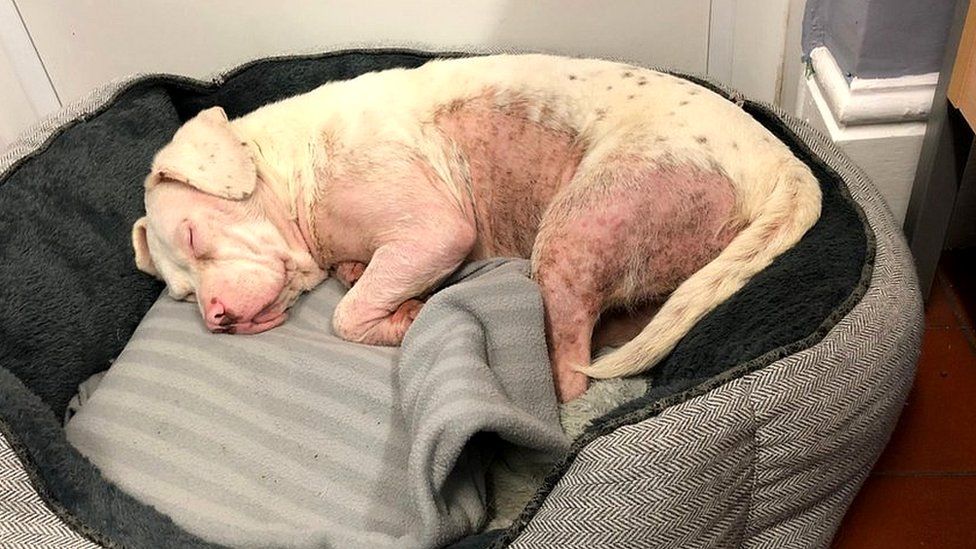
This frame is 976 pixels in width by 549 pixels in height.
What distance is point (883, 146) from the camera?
1.74 m

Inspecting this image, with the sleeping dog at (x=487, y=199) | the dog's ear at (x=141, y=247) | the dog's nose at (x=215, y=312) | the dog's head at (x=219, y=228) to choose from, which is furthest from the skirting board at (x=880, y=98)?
the dog's ear at (x=141, y=247)

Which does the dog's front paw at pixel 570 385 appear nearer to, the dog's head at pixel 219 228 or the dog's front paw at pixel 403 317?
the dog's front paw at pixel 403 317

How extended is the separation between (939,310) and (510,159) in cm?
99

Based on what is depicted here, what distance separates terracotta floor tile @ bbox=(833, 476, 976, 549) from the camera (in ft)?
4.72

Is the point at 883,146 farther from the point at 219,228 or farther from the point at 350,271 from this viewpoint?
the point at 219,228

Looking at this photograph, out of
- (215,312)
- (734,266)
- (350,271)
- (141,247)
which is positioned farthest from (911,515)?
(141,247)

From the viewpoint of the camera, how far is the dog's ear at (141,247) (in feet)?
5.71

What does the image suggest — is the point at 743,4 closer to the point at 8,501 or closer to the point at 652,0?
the point at 652,0

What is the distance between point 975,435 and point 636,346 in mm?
706

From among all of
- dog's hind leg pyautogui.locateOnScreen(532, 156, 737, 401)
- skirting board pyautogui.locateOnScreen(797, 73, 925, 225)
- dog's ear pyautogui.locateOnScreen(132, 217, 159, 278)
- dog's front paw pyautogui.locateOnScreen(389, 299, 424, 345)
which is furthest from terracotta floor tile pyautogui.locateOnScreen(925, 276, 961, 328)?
dog's ear pyautogui.locateOnScreen(132, 217, 159, 278)

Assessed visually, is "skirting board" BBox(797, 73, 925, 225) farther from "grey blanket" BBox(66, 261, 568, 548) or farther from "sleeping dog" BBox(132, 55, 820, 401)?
"grey blanket" BBox(66, 261, 568, 548)

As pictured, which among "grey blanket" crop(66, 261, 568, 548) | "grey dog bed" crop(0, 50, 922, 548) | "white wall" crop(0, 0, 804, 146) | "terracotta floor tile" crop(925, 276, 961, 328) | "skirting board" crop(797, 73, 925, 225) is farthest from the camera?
"white wall" crop(0, 0, 804, 146)

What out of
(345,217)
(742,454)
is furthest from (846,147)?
(345,217)

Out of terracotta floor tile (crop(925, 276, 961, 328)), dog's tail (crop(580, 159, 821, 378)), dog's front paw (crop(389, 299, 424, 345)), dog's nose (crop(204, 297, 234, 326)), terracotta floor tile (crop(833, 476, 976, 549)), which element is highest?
dog's tail (crop(580, 159, 821, 378))
